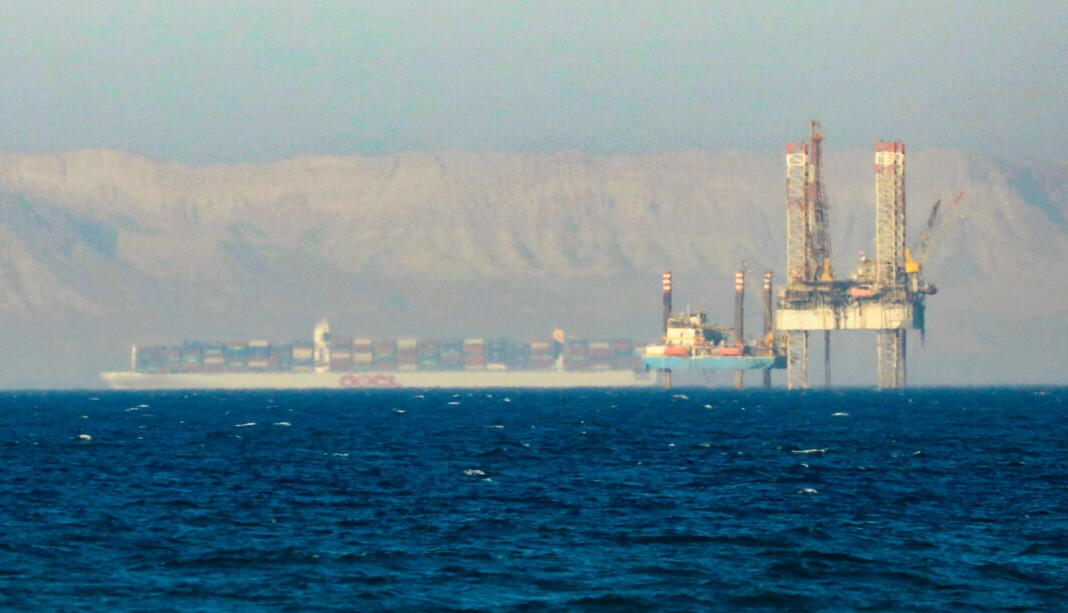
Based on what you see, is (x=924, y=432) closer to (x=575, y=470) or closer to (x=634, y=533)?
(x=575, y=470)

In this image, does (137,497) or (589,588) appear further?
(137,497)

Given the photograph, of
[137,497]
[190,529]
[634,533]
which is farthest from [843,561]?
[137,497]

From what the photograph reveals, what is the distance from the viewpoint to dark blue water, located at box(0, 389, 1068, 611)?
41.8 metres

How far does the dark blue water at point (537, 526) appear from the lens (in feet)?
137

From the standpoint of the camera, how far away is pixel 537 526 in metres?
54.5

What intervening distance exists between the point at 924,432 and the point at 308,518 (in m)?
69.8

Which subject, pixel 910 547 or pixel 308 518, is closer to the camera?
pixel 910 547

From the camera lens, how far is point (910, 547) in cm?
4891

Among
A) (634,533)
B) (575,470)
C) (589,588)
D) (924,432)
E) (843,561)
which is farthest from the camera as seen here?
(924,432)

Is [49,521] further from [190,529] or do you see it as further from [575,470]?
[575,470]

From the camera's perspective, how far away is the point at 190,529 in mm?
53750

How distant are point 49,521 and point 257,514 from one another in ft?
24.4

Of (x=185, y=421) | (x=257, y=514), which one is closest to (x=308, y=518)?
(x=257, y=514)

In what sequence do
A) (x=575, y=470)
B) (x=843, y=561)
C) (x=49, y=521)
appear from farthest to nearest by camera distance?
1. (x=575, y=470)
2. (x=49, y=521)
3. (x=843, y=561)
